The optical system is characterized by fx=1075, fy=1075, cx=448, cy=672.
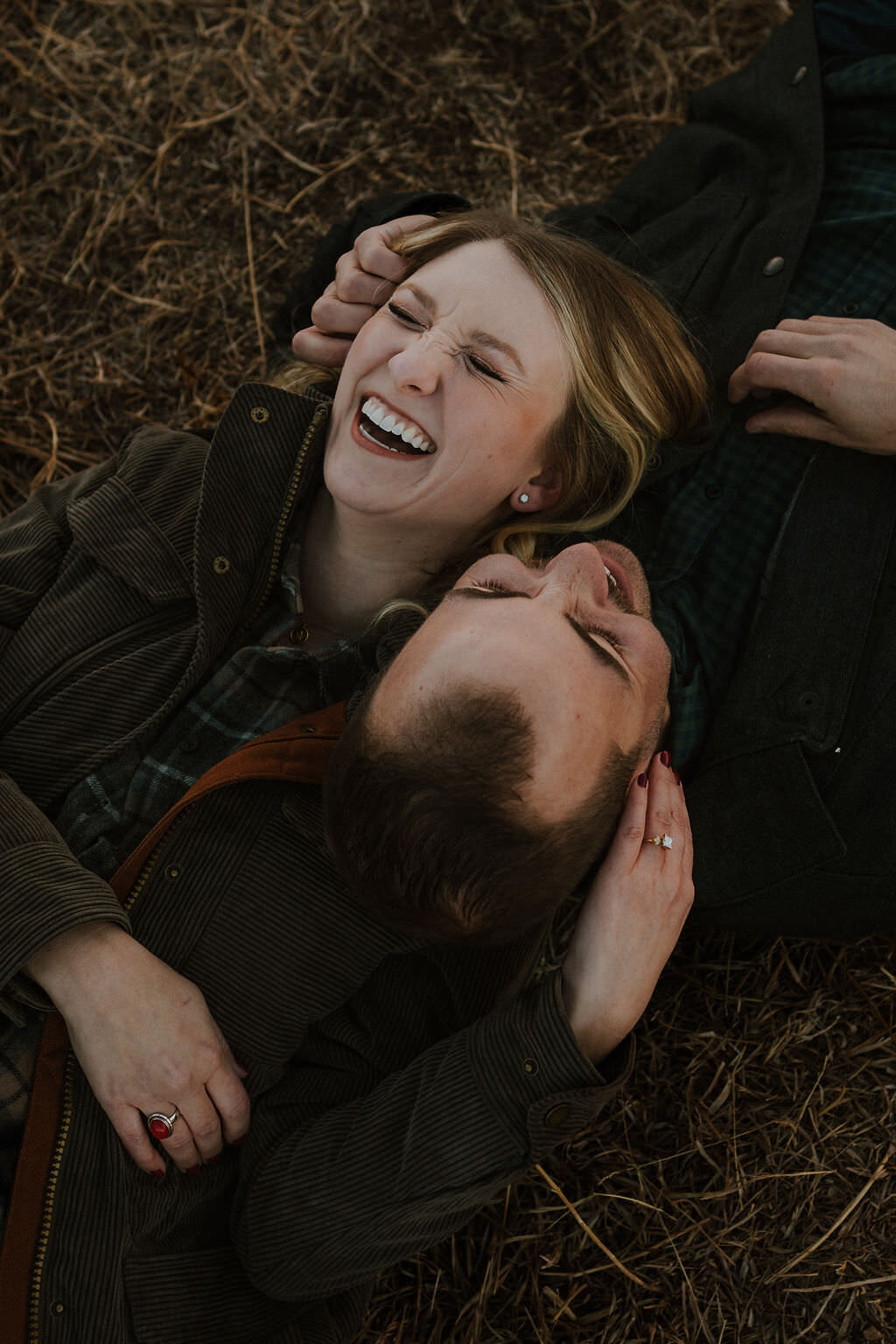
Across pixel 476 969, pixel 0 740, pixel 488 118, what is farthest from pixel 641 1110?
pixel 488 118

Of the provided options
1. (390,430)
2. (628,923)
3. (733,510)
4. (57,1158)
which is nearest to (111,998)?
(57,1158)

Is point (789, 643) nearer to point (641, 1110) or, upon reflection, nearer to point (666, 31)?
point (641, 1110)

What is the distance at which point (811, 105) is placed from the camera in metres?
2.91

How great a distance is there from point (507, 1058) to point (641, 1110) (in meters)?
1.00

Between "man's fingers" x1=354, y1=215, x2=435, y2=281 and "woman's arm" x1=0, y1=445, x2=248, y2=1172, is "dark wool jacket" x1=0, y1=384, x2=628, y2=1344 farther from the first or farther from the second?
"man's fingers" x1=354, y1=215, x2=435, y2=281

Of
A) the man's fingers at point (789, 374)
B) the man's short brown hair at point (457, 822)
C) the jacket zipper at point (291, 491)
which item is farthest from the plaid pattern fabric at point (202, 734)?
the man's fingers at point (789, 374)

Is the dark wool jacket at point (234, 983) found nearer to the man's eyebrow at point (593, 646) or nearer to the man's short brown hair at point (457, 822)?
the man's short brown hair at point (457, 822)

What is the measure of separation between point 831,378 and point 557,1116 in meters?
1.75

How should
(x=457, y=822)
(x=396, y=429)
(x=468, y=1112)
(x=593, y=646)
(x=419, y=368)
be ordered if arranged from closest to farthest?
1. (x=457, y=822)
2. (x=593, y=646)
3. (x=468, y=1112)
4. (x=419, y=368)
5. (x=396, y=429)

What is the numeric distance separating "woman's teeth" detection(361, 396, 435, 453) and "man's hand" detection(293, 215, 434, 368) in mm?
406

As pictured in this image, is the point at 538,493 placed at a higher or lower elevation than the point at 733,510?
higher

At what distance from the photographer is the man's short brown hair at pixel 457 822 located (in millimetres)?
1960

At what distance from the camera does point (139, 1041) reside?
2213 mm

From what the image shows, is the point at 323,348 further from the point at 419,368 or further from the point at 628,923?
the point at 628,923
